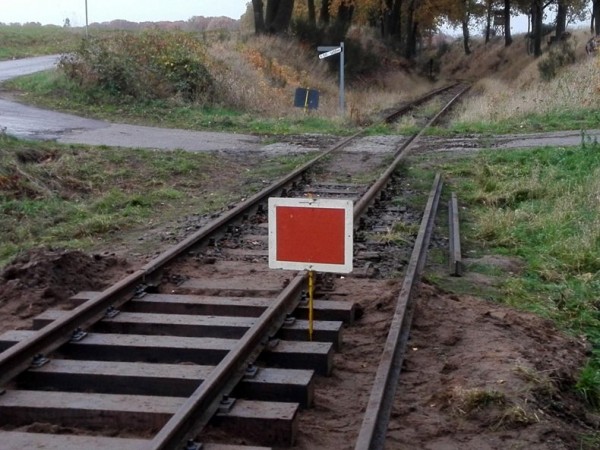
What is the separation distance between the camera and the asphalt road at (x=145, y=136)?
62.2 feet

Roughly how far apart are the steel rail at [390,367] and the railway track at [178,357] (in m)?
0.35

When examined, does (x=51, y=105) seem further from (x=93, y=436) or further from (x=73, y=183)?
(x=93, y=436)

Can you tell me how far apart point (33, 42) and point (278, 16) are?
48.9 ft

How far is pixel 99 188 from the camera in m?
13.7

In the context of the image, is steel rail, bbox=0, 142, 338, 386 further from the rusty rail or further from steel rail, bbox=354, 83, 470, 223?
the rusty rail

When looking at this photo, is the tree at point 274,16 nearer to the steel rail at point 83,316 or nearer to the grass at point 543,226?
the grass at point 543,226

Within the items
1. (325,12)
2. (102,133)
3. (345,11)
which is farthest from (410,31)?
(102,133)

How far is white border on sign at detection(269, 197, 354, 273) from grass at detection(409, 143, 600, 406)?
5.77ft

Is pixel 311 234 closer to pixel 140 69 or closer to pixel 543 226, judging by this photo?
pixel 543 226

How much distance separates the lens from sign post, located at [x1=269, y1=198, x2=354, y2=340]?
6.59 meters

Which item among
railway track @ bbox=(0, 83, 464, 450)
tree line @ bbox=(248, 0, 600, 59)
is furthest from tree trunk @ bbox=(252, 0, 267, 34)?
railway track @ bbox=(0, 83, 464, 450)

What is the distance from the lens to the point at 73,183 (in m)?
13.6

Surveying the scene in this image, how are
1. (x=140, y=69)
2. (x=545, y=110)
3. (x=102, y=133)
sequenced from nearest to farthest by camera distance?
(x=102, y=133), (x=545, y=110), (x=140, y=69)

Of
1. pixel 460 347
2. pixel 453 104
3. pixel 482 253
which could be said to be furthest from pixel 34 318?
pixel 453 104
